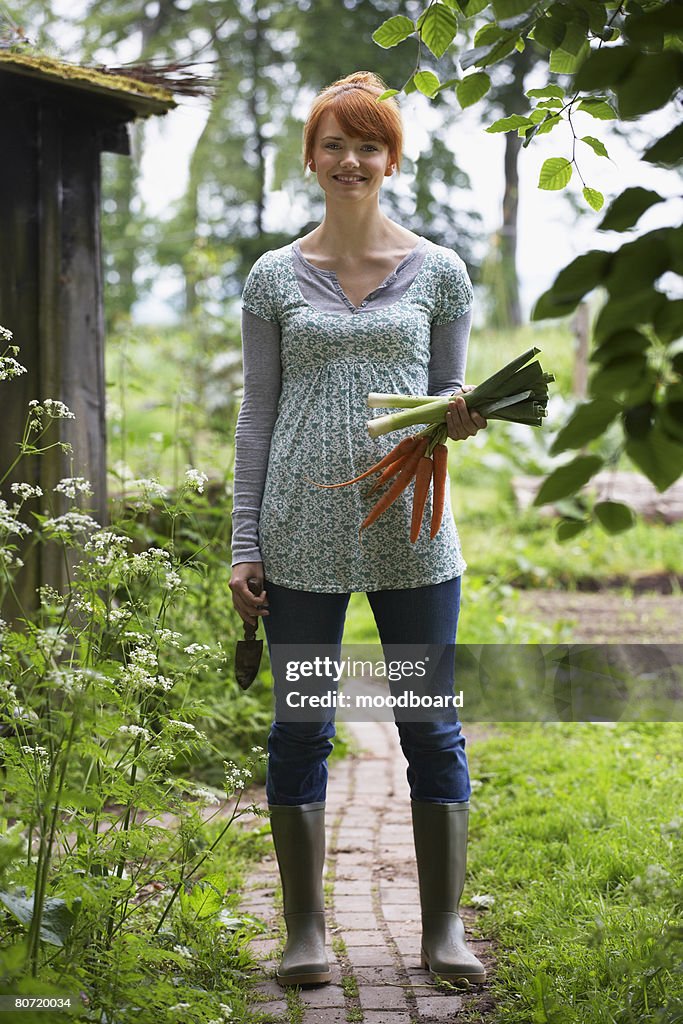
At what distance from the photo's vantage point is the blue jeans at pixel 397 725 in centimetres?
234

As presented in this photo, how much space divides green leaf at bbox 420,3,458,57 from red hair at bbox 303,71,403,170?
397mm

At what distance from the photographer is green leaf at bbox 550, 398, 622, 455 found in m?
1.24

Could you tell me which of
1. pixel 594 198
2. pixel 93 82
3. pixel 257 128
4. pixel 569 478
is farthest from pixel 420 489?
pixel 257 128

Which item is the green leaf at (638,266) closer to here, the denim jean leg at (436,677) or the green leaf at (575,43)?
the green leaf at (575,43)

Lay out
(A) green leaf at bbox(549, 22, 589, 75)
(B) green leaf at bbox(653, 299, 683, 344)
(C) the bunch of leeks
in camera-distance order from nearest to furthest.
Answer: (B) green leaf at bbox(653, 299, 683, 344) → (A) green leaf at bbox(549, 22, 589, 75) → (C) the bunch of leeks

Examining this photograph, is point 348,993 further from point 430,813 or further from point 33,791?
point 33,791

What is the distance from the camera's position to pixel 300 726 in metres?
2.37

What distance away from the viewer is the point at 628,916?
2.41 m

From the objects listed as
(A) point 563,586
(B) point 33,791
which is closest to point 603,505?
(B) point 33,791

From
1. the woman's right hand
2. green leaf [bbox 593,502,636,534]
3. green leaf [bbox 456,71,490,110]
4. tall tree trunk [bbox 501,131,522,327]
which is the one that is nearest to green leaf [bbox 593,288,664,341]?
green leaf [bbox 593,502,636,534]

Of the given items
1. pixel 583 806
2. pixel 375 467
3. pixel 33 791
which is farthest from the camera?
pixel 583 806

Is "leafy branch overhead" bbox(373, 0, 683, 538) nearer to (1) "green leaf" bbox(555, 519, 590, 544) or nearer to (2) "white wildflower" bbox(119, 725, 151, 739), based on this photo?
(1) "green leaf" bbox(555, 519, 590, 544)

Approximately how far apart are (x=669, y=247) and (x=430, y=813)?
1.52 m

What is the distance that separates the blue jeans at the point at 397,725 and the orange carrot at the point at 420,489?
0.15 m
